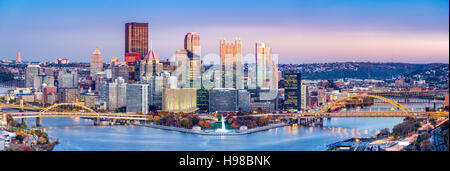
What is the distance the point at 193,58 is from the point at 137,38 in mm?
3487

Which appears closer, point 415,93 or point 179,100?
point 179,100

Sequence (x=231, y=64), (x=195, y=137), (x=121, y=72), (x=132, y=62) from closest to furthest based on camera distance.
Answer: (x=195, y=137)
(x=231, y=64)
(x=121, y=72)
(x=132, y=62)

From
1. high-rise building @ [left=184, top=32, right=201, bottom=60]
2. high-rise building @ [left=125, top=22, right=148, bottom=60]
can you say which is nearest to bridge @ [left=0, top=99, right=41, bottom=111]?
high-rise building @ [left=184, top=32, right=201, bottom=60]

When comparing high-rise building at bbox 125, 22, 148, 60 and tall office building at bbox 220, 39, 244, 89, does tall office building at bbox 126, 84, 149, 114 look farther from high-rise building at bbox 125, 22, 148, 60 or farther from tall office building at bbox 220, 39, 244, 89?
high-rise building at bbox 125, 22, 148, 60

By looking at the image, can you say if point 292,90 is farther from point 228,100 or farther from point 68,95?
point 68,95

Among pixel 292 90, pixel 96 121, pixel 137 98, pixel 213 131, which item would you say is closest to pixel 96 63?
pixel 137 98

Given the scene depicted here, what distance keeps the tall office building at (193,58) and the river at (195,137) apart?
4905 mm

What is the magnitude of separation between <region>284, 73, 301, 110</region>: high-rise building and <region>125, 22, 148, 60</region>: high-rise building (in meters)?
5.73

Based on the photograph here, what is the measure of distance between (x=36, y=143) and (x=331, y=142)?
477cm

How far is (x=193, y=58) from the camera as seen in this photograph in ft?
73.8

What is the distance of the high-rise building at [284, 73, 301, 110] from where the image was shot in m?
21.6

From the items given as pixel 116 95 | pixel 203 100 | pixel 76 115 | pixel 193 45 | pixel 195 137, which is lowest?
pixel 195 137
